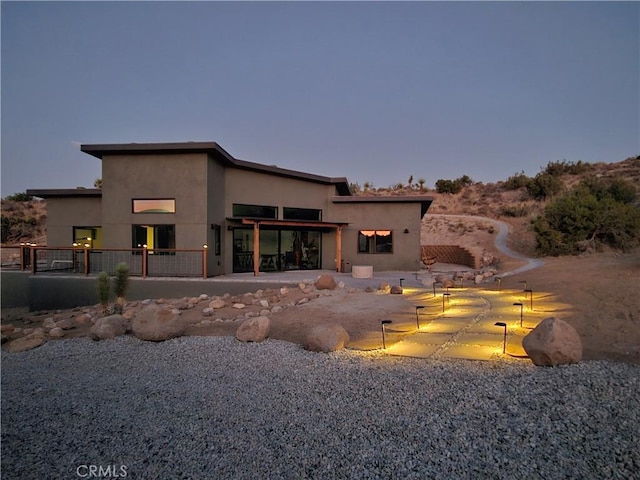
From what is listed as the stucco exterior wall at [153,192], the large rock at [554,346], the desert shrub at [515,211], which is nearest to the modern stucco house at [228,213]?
the stucco exterior wall at [153,192]

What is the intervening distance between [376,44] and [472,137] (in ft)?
47.2

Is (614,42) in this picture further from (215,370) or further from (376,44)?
(215,370)

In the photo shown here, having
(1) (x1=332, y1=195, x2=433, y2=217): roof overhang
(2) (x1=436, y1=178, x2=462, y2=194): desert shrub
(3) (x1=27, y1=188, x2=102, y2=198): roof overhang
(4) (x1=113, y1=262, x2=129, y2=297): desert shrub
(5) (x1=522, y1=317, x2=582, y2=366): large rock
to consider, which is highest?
(2) (x1=436, y1=178, x2=462, y2=194): desert shrub

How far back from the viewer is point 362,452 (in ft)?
10.2

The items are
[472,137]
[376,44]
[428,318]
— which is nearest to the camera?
[428,318]

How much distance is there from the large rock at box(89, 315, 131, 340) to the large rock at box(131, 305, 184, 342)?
506mm

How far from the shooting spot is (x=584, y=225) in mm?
17219

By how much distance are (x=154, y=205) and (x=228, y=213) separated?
9.40ft

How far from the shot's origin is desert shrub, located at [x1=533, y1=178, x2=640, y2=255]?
1673 cm

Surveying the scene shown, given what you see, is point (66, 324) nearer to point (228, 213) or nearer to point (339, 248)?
point (228, 213)

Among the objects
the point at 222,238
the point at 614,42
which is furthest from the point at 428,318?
the point at 614,42

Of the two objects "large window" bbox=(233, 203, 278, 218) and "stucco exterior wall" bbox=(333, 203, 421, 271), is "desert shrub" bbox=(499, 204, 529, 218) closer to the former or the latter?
"stucco exterior wall" bbox=(333, 203, 421, 271)

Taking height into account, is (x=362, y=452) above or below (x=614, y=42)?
below

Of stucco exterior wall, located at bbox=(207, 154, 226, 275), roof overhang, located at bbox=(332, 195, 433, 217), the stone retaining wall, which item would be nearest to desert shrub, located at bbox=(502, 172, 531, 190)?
the stone retaining wall
